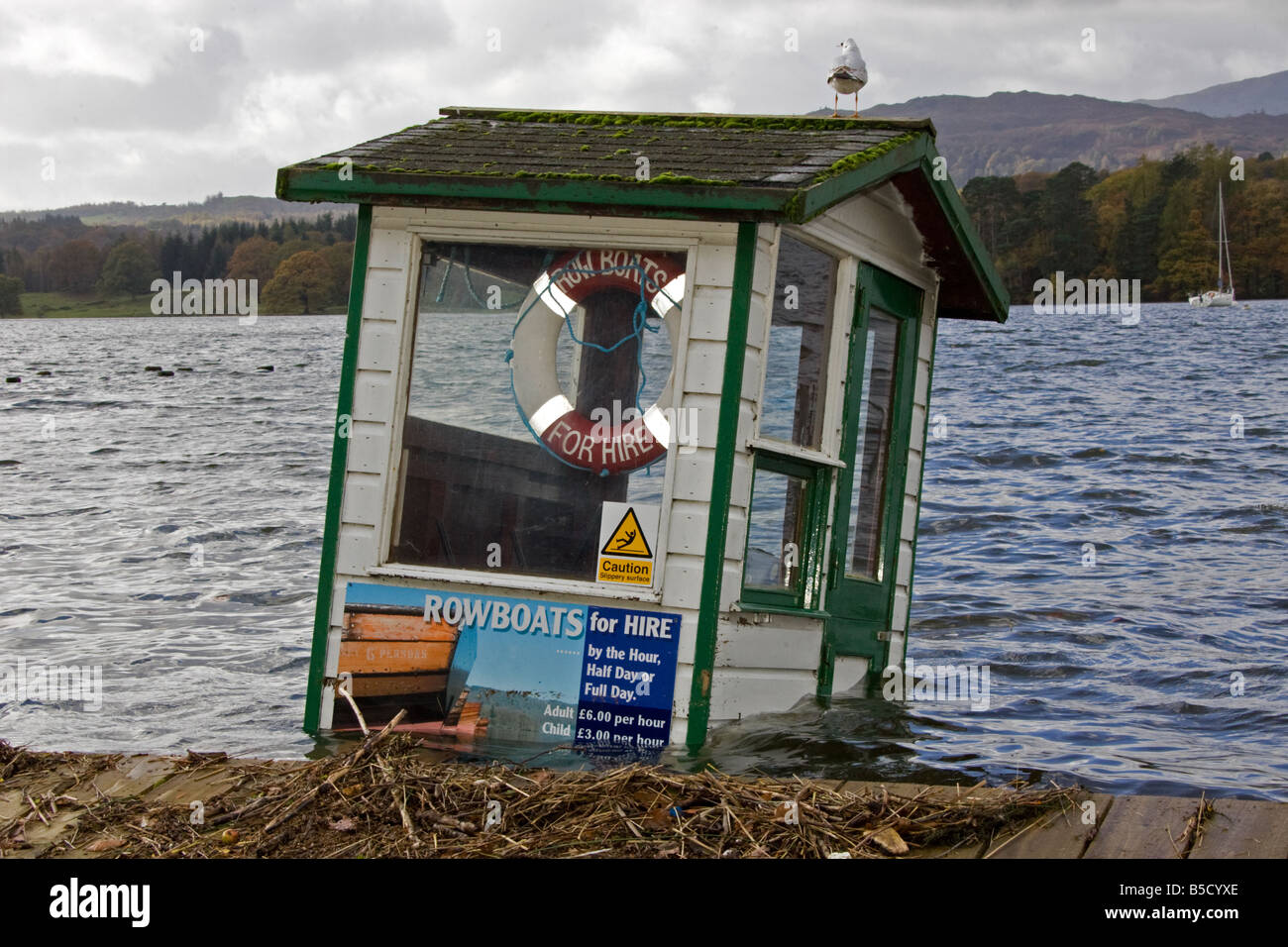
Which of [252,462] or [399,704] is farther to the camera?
[252,462]

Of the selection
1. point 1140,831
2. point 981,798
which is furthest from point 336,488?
point 1140,831

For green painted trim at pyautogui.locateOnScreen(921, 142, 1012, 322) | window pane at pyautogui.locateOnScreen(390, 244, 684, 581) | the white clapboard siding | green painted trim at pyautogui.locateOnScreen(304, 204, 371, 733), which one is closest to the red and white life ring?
window pane at pyautogui.locateOnScreen(390, 244, 684, 581)

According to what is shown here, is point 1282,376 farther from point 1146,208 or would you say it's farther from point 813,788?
point 1146,208

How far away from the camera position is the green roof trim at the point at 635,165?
602 cm

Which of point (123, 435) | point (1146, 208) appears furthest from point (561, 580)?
point (1146, 208)

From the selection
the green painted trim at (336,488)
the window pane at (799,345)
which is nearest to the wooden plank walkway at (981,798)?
the green painted trim at (336,488)

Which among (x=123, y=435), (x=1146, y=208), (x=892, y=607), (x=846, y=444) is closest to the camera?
(x=846, y=444)

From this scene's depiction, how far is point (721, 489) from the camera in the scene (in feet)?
20.0

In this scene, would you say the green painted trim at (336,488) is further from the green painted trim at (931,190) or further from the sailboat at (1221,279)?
the sailboat at (1221,279)

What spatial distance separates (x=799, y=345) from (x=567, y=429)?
133cm

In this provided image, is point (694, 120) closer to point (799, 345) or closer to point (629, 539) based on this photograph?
point (799, 345)

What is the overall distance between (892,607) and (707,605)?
2.75 metres

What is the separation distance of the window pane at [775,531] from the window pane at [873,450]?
80 centimetres
